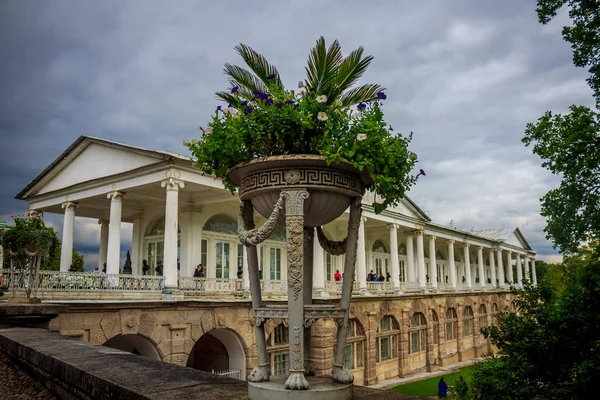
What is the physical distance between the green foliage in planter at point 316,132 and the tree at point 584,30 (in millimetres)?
11433

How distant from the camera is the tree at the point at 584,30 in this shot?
1247 cm

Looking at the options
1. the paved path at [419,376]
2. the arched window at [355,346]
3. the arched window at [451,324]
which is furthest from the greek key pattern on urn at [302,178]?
the arched window at [451,324]

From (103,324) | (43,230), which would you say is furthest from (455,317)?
(43,230)

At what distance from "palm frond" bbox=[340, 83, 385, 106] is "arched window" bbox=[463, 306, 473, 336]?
3686 centimetres

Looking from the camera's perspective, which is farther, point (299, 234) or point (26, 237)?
point (26, 237)

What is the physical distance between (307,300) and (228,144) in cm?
132

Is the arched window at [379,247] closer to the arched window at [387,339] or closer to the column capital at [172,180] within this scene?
the arched window at [387,339]

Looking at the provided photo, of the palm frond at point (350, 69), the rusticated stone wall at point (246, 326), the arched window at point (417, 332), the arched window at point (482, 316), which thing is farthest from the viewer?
the arched window at point (482, 316)

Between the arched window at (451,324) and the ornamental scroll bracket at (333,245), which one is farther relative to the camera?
the arched window at (451,324)

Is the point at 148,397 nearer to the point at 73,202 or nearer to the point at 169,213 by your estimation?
the point at 169,213

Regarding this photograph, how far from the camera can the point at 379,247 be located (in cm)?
3669

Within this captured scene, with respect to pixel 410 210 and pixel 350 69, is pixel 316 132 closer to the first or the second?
pixel 350 69

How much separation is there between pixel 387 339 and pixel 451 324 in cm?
1095

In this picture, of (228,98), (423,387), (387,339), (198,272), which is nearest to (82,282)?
(198,272)
